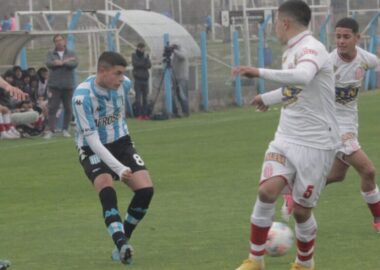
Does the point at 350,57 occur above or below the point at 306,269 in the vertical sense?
above

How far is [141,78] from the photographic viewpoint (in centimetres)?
2966

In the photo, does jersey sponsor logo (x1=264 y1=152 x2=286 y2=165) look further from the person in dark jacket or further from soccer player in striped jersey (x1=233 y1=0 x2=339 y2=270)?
the person in dark jacket

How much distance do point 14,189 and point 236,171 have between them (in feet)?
10.7

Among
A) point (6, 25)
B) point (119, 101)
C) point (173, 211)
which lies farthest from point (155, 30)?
point (119, 101)

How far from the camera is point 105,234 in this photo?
458 inches

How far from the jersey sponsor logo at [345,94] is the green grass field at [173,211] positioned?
123 centimetres

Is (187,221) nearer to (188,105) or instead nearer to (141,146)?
(141,146)

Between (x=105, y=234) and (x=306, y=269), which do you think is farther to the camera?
(x=105, y=234)

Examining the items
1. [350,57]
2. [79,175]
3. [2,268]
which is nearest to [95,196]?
[79,175]

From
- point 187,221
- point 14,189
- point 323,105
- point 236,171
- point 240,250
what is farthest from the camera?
point 236,171

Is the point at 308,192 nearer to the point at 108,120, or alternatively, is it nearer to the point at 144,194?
the point at 144,194

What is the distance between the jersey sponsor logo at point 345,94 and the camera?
37.8 feet

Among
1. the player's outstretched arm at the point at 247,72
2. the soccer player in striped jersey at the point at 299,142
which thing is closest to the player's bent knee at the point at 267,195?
the soccer player in striped jersey at the point at 299,142

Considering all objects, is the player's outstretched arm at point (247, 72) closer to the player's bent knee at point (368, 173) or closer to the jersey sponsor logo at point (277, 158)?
the jersey sponsor logo at point (277, 158)
